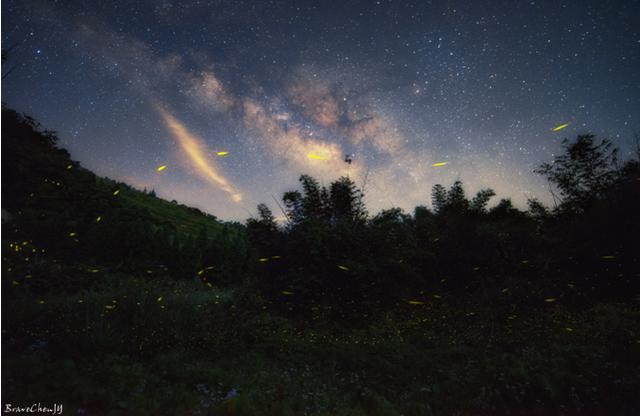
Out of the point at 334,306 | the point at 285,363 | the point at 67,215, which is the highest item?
the point at 67,215

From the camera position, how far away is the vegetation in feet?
18.2

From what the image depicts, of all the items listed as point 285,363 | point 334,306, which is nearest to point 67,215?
point 334,306

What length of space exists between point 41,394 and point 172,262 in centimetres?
1713

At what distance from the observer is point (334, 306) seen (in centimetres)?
1048

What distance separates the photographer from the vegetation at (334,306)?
555 cm

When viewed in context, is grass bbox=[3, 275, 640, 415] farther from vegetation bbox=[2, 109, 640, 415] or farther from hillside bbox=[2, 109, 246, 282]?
hillside bbox=[2, 109, 246, 282]

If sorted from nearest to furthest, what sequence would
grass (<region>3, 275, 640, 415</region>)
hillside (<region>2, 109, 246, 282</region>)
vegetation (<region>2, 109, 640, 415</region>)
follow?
grass (<region>3, 275, 640, 415</region>)
vegetation (<region>2, 109, 640, 415</region>)
hillside (<region>2, 109, 246, 282</region>)

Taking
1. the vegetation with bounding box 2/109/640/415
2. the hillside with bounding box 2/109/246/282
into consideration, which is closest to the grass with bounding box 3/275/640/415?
the vegetation with bounding box 2/109/640/415

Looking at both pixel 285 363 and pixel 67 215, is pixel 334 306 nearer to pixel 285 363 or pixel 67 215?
pixel 285 363

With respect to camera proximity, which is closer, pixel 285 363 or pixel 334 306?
pixel 285 363

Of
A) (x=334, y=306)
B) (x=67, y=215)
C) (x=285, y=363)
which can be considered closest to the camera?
(x=285, y=363)

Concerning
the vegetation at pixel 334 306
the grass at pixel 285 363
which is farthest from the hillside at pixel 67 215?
the grass at pixel 285 363

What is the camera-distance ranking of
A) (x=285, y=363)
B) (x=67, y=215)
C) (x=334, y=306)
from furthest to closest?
(x=67, y=215) → (x=334, y=306) → (x=285, y=363)

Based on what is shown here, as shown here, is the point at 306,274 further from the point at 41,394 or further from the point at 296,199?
the point at 41,394
